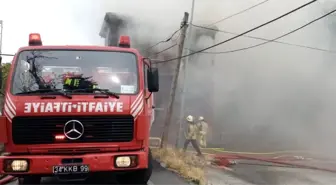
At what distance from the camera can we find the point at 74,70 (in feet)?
17.7

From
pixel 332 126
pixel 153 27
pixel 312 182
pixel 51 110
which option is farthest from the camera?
pixel 332 126

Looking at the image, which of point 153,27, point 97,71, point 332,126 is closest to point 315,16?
point 332,126

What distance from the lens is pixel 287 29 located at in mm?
17109

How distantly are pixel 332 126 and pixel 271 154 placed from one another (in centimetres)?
603

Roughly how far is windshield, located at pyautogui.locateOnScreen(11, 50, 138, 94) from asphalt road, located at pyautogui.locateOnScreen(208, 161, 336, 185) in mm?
3387

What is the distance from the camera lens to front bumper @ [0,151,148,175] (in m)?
4.81

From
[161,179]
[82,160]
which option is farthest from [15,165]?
[161,179]

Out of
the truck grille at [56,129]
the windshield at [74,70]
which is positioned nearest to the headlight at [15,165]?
the truck grille at [56,129]

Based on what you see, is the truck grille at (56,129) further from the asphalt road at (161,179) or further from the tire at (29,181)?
the asphalt road at (161,179)

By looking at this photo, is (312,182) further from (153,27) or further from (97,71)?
(153,27)

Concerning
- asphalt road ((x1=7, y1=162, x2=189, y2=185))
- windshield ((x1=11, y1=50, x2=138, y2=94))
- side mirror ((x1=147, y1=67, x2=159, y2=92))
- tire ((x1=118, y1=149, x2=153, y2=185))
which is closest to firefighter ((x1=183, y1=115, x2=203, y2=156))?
asphalt road ((x1=7, y1=162, x2=189, y2=185))

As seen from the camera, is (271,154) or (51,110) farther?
(271,154)

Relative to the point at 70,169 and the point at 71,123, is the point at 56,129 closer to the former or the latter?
the point at 71,123

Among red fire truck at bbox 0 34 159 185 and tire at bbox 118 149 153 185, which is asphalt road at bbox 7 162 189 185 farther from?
red fire truck at bbox 0 34 159 185
